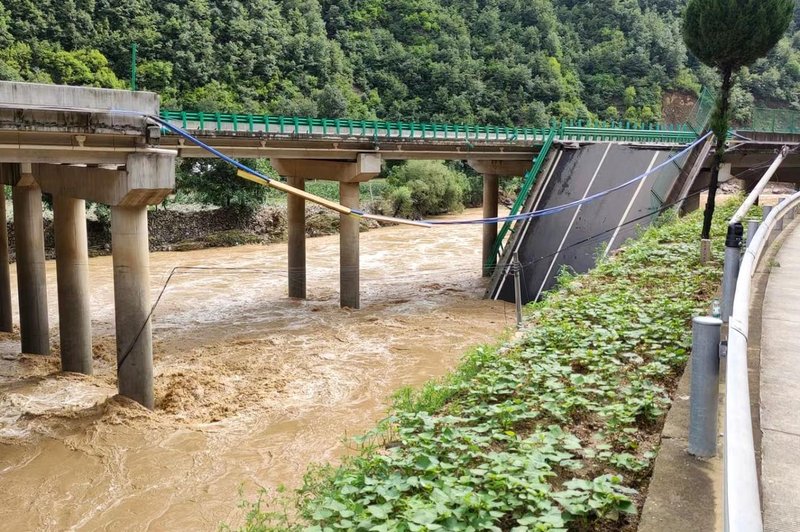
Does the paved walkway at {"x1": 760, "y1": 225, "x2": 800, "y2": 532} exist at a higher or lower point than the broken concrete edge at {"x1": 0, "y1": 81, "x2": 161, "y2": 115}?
lower

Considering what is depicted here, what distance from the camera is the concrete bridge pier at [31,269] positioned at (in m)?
17.3

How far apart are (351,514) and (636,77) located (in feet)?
288

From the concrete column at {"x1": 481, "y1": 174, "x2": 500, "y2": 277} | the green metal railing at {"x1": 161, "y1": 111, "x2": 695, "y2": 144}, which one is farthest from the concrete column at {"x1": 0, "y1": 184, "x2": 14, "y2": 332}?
the concrete column at {"x1": 481, "y1": 174, "x2": 500, "y2": 277}

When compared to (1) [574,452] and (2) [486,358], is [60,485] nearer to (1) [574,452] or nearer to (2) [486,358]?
(2) [486,358]

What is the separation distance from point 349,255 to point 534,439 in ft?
62.6

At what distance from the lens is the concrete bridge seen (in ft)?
40.4

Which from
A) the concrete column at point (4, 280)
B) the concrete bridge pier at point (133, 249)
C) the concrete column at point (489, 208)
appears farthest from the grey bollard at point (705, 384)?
the concrete column at point (489, 208)

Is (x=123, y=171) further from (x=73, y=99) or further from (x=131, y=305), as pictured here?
(x=131, y=305)

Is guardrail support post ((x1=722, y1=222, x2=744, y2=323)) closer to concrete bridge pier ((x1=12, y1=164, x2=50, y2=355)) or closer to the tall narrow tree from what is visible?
the tall narrow tree

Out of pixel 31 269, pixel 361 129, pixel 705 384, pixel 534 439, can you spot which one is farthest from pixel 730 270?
pixel 361 129

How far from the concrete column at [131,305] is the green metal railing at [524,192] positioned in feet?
48.5

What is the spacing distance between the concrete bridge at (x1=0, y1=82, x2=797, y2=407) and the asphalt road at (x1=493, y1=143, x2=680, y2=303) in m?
0.79

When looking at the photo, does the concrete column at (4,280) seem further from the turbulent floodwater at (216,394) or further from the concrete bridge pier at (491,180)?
the concrete bridge pier at (491,180)

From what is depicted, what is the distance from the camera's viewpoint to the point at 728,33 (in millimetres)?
13789
